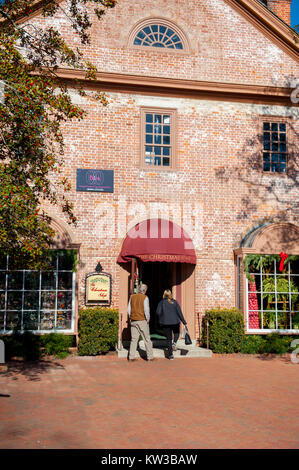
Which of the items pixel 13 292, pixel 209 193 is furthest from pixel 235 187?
pixel 13 292

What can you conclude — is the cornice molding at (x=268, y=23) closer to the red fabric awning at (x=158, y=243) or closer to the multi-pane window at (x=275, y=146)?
the multi-pane window at (x=275, y=146)

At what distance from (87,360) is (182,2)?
37.1 ft

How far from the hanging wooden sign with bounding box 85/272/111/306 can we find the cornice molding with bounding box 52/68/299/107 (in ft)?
18.4

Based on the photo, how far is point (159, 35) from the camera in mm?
14945

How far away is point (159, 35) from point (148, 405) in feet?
37.9

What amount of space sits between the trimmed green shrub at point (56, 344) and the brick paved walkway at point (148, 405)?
509 mm

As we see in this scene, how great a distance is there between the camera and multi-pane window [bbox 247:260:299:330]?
1415 cm

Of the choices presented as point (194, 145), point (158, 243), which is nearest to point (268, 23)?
point (194, 145)

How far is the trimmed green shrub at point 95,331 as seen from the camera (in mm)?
12484

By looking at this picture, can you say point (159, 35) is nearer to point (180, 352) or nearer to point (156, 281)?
point (156, 281)

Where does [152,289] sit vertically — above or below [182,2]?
below

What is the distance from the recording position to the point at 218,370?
11.0m

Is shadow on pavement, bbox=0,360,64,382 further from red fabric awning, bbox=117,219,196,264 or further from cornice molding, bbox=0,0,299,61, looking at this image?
cornice molding, bbox=0,0,299,61

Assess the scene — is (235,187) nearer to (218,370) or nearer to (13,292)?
(218,370)
